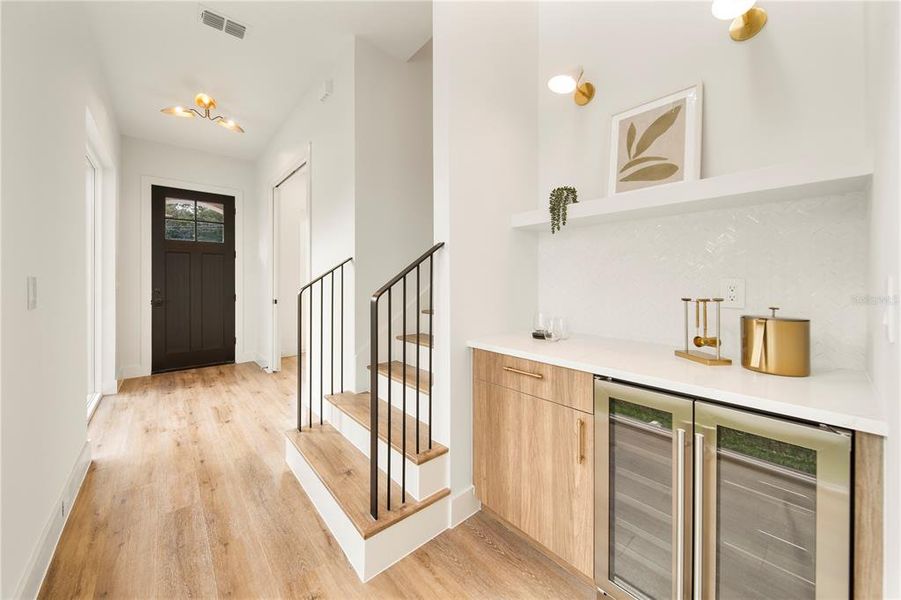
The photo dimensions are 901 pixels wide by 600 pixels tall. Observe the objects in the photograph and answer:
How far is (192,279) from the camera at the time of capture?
16.6ft

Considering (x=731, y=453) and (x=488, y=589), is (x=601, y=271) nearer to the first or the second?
(x=731, y=453)

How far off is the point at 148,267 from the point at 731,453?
19.5ft

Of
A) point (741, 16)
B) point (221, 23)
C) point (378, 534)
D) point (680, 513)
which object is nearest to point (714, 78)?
point (741, 16)

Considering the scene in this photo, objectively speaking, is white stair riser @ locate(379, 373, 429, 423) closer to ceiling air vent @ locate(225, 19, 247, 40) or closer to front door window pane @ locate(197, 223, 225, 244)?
ceiling air vent @ locate(225, 19, 247, 40)

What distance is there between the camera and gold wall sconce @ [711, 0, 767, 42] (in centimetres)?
137

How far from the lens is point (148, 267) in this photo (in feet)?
15.4

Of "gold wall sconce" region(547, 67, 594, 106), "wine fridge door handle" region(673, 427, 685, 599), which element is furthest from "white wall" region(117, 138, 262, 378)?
"wine fridge door handle" region(673, 427, 685, 599)

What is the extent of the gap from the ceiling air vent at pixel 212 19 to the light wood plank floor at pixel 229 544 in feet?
10.00

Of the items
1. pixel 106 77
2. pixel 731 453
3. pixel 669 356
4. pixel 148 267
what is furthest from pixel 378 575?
pixel 148 267

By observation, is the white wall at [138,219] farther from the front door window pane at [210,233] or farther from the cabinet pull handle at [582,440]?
the cabinet pull handle at [582,440]

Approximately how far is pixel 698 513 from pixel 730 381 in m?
0.42

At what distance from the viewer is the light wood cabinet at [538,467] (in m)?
1.46

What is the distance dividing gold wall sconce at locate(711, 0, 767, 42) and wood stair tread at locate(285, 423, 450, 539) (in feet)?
7.62

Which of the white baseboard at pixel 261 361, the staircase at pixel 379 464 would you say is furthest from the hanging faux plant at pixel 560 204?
the white baseboard at pixel 261 361
